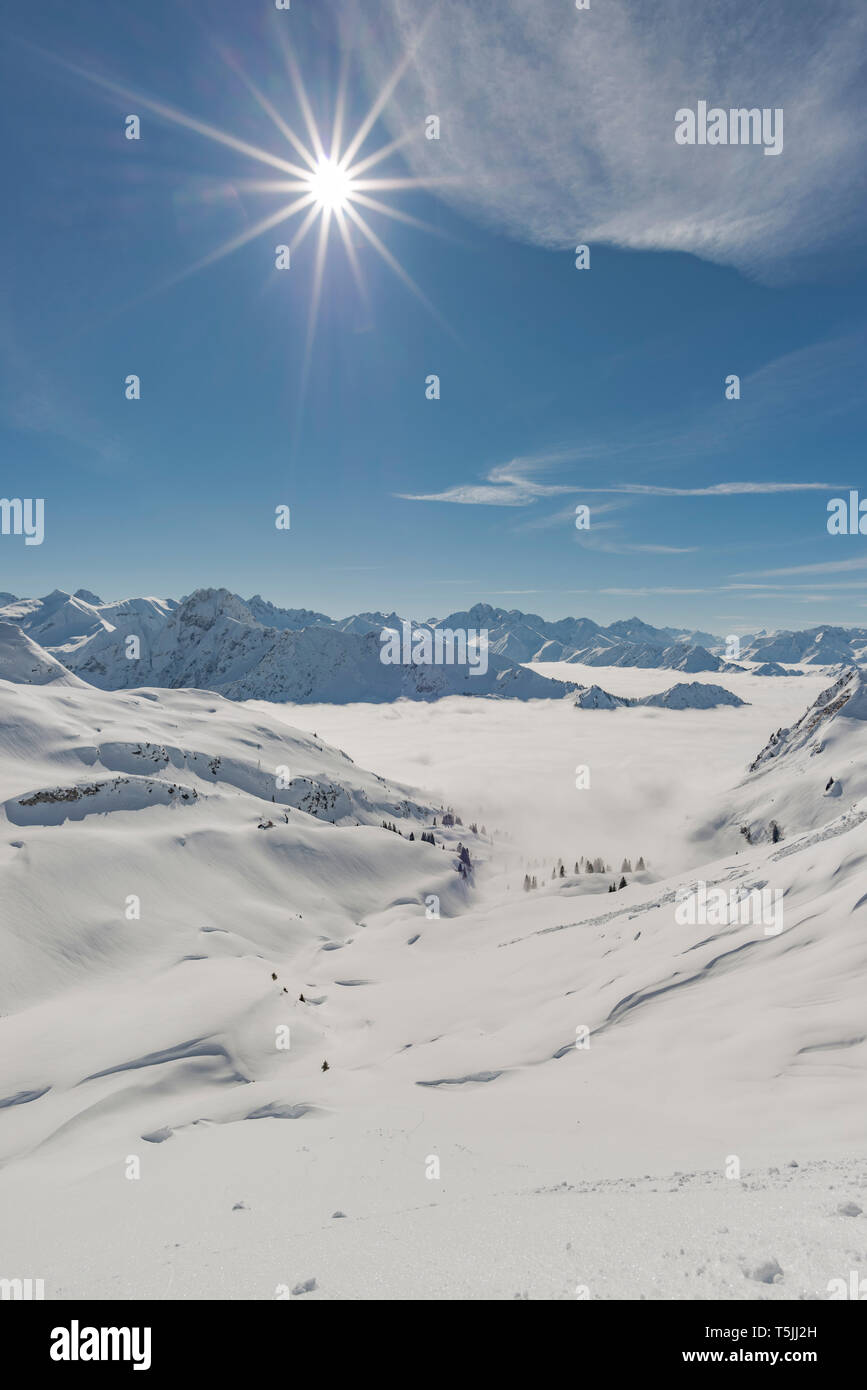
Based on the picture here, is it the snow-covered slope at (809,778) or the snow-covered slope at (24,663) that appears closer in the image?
the snow-covered slope at (809,778)

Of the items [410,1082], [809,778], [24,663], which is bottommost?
[410,1082]

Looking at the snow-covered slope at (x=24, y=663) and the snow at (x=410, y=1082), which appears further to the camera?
the snow-covered slope at (x=24, y=663)

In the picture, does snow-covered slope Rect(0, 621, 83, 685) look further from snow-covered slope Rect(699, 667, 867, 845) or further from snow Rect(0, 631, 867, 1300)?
snow-covered slope Rect(699, 667, 867, 845)

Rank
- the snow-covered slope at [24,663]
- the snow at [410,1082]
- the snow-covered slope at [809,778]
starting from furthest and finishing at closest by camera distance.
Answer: the snow-covered slope at [24,663], the snow-covered slope at [809,778], the snow at [410,1082]

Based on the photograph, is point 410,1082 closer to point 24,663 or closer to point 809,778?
point 809,778

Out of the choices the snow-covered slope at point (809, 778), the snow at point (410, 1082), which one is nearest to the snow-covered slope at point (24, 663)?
the snow at point (410, 1082)

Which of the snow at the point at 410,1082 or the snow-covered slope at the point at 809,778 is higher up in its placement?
the snow-covered slope at the point at 809,778

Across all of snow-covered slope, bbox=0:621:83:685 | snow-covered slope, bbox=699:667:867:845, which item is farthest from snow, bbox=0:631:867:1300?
snow-covered slope, bbox=0:621:83:685

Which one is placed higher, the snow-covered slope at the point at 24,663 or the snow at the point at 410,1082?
the snow-covered slope at the point at 24,663

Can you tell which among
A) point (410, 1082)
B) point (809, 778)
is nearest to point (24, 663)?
point (410, 1082)

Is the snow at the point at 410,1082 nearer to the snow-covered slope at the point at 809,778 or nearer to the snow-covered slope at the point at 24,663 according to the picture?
the snow-covered slope at the point at 809,778

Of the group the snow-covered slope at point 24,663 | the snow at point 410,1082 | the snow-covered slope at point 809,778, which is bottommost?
the snow at point 410,1082

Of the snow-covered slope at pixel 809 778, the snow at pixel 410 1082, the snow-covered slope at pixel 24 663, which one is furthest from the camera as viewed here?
the snow-covered slope at pixel 24 663
